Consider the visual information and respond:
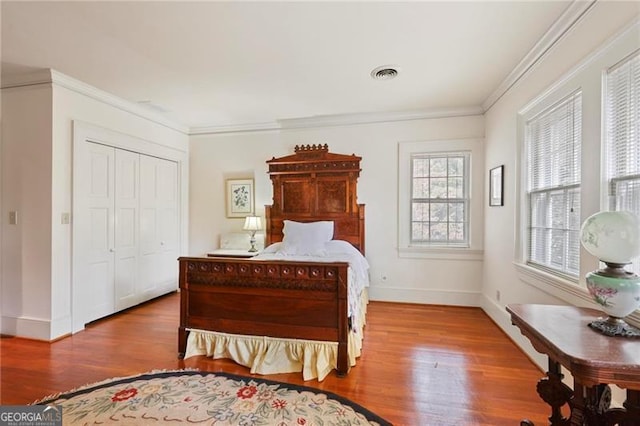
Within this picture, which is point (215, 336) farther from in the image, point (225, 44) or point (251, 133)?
point (251, 133)

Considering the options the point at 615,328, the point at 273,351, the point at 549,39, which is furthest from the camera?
the point at 273,351

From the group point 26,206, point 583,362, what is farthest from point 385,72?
point 26,206

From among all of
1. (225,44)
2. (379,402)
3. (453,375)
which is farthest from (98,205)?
(453,375)

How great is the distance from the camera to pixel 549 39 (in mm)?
2305

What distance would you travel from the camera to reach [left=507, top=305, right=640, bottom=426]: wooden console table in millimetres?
1068

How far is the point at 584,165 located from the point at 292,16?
2247 mm

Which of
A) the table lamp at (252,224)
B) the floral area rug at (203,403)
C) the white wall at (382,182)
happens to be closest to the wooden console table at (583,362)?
the floral area rug at (203,403)

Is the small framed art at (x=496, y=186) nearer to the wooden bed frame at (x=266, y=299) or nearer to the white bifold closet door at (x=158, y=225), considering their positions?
the wooden bed frame at (x=266, y=299)

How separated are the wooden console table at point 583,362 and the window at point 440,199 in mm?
2633

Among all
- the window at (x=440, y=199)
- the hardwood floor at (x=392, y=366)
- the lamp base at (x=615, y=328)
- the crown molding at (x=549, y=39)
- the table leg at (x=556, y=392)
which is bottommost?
the hardwood floor at (x=392, y=366)

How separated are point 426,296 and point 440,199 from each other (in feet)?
4.61

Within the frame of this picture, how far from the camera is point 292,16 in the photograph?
Answer: 6.95 ft

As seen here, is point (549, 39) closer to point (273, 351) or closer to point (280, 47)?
point (280, 47)

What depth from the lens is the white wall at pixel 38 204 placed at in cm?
304
